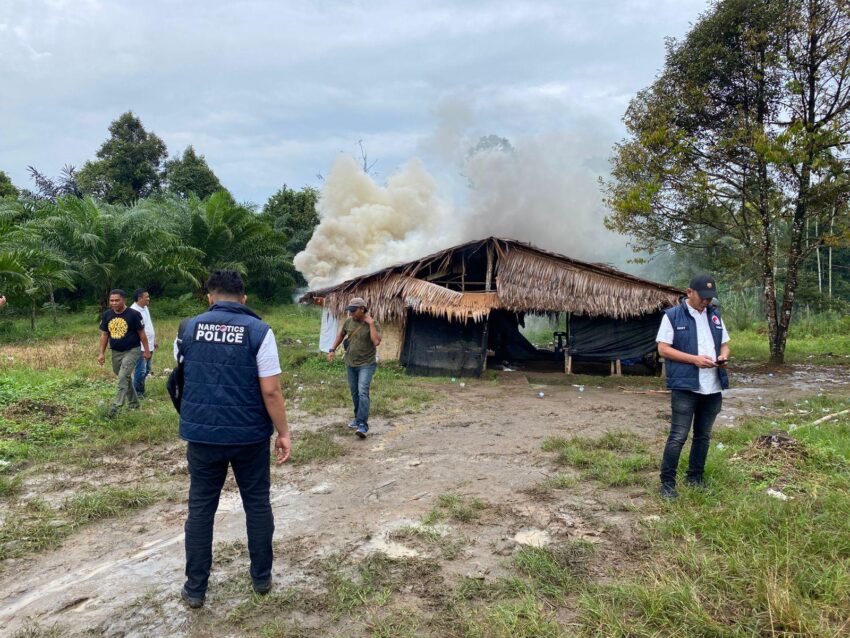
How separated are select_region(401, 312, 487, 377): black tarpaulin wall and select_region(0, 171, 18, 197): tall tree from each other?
76.2ft

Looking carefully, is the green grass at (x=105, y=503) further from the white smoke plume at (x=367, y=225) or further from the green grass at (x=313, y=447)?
the white smoke plume at (x=367, y=225)

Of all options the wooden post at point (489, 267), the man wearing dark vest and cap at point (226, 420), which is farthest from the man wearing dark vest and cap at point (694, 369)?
the wooden post at point (489, 267)

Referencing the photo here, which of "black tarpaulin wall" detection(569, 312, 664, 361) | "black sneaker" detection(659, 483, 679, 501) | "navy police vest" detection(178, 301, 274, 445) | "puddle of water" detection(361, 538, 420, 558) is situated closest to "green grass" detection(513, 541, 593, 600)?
"puddle of water" detection(361, 538, 420, 558)

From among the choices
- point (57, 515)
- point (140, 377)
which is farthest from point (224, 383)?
point (140, 377)

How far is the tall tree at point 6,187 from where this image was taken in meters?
25.3

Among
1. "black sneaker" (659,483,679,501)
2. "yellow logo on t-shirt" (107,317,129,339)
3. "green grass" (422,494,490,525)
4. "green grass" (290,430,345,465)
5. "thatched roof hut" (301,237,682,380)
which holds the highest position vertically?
"thatched roof hut" (301,237,682,380)

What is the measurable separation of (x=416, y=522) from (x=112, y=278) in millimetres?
17936

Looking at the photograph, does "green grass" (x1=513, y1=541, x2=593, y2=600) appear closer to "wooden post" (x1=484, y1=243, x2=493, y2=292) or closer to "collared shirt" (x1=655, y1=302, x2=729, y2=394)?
"collared shirt" (x1=655, y1=302, x2=729, y2=394)

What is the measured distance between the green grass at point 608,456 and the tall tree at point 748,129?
28.0 ft

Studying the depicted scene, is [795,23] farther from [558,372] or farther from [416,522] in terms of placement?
[416,522]

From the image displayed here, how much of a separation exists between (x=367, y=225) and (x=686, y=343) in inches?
745

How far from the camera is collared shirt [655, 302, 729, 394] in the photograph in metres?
4.07

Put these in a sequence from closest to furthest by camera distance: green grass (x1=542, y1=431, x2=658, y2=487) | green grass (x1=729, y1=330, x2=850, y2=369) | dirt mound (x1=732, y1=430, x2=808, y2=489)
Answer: dirt mound (x1=732, y1=430, x2=808, y2=489)
green grass (x1=542, y1=431, x2=658, y2=487)
green grass (x1=729, y1=330, x2=850, y2=369)

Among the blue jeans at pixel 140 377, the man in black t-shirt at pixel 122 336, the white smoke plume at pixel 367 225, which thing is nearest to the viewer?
the man in black t-shirt at pixel 122 336
